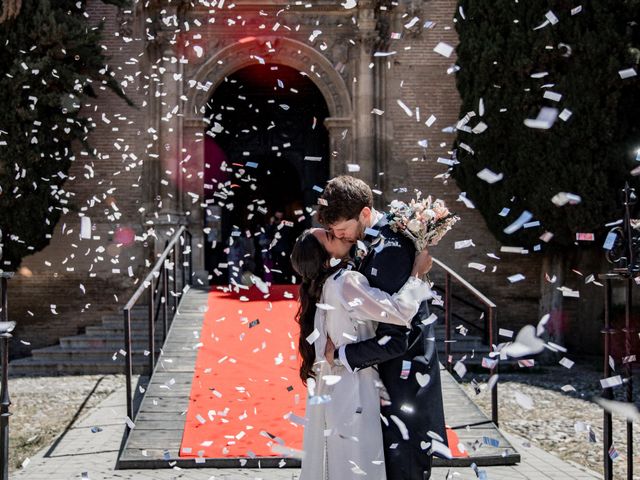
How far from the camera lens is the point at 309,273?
3.52 m

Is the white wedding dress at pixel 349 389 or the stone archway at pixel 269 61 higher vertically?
the stone archway at pixel 269 61

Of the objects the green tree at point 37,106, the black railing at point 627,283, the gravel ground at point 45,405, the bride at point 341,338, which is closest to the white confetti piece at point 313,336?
the bride at point 341,338

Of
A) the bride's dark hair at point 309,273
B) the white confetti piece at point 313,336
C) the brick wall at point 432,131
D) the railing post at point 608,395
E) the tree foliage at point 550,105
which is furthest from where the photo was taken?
the brick wall at point 432,131

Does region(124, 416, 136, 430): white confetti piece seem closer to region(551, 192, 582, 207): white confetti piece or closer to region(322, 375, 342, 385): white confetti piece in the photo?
region(322, 375, 342, 385): white confetti piece

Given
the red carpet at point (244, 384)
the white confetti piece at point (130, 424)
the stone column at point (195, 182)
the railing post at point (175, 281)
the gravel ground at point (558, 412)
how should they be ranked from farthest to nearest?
the stone column at point (195, 182)
the railing post at point (175, 281)
the gravel ground at point (558, 412)
the white confetti piece at point (130, 424)
the red carpet at point (244, 384)

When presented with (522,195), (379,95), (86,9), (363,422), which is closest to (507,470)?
(363,422)

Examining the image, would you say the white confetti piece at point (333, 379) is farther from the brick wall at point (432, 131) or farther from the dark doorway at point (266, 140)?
the dark doorway at point (266, 140)

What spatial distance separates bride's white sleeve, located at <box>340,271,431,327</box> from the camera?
10.7ft

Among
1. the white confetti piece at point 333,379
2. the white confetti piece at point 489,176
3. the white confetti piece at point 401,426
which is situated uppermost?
the white confetti piece at point 489,176

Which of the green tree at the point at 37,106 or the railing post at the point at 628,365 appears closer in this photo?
→ the railing post at the point at 628,365

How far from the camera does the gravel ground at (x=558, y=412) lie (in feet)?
22.4

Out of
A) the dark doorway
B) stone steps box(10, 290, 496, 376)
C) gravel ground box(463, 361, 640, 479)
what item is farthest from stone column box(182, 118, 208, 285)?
gravel ground box(463, 361, 640, 479)

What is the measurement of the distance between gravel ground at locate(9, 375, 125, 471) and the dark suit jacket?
155 inches

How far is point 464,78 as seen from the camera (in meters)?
12.2
